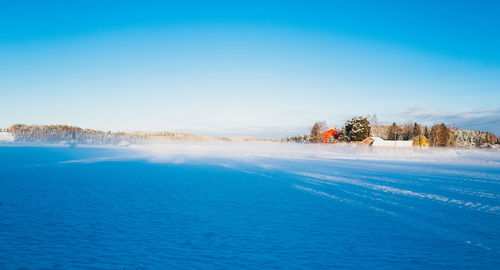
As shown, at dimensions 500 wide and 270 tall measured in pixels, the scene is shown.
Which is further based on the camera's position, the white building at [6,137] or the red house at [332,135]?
the white building at [6,137]

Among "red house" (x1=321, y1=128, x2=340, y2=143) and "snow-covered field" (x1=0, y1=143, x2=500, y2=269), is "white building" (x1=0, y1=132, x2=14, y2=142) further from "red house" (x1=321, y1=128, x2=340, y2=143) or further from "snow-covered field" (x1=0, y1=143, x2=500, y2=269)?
"snow-covered field" (x1=0, y1=143, x2=500, y2=269)

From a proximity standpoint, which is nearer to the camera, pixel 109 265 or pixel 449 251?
pixel 109 265

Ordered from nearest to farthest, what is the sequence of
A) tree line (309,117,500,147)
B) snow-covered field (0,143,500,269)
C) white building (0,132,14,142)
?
snow-covered field (0,143,500,269) → tree line (309,117,500,147) → white building (0,132,14,142)

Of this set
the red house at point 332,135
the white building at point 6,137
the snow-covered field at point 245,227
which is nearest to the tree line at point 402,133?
the red house at point 332,135

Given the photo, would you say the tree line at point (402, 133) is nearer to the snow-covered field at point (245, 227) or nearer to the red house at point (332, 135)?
the red house at point (332, 135)

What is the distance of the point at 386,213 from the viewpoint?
11.1 m

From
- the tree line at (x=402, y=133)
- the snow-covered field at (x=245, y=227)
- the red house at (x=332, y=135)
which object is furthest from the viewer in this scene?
the red house at (x=332, y=135)

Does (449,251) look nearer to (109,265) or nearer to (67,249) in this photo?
(109,265)

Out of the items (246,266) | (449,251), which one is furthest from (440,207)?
(246,266)

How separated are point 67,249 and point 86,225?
206 cm

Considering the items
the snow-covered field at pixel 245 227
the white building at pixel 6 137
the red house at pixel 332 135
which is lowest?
the snow-covered field at pixel 245 227

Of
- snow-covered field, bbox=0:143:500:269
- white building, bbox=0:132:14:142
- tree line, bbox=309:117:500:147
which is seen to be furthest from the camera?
white building, bbox=0:132:14:142

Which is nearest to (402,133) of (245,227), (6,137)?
(245,227)

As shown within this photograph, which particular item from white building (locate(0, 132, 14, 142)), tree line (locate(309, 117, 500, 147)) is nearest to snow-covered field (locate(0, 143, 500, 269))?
tree line (locate(309, 117, 500, 147))
